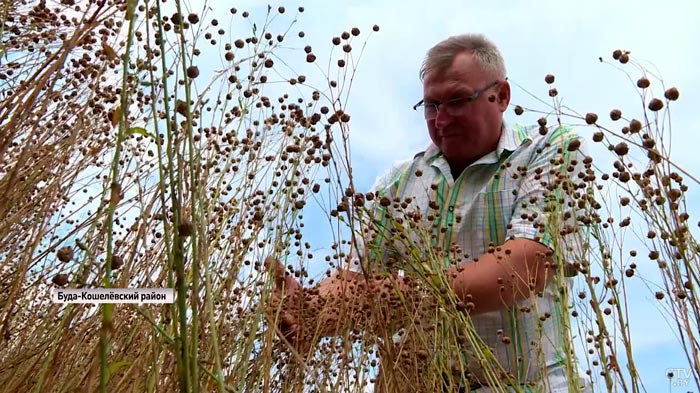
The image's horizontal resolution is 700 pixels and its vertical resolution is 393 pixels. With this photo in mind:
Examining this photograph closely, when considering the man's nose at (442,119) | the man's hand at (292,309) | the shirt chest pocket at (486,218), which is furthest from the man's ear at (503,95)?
the man's hand at (292,309)

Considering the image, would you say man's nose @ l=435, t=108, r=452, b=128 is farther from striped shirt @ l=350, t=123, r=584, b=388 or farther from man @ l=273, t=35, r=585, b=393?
striped shirt @ l=350, t=123, r=584, b=388

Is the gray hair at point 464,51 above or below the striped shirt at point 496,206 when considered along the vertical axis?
above

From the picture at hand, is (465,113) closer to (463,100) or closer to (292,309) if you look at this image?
(463,100)

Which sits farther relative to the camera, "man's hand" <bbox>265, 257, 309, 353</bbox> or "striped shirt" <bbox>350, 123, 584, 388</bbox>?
"striped shirt" <bbox>350, 123, 584, 388</bbox>

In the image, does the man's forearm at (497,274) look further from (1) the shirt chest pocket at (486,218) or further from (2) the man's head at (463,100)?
(2) the man's head at (463,100)

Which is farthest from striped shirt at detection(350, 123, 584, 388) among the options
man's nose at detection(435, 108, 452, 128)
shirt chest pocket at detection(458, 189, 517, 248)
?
man's nose at detection(435, 108, 452, 128)

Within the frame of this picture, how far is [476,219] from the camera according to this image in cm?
168

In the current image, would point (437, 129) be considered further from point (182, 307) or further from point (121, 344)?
point (182, 307)

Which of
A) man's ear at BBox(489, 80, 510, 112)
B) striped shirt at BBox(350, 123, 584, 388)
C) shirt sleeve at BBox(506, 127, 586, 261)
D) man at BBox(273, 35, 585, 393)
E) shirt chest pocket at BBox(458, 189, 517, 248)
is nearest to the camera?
shirt sleeve at BBox(506, 127, 586, 261)

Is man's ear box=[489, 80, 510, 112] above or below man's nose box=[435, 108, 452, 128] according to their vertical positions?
above

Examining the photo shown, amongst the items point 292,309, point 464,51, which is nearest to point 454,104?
point 464,51

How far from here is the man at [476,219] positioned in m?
1.24

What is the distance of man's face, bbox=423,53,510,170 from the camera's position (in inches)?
69.9

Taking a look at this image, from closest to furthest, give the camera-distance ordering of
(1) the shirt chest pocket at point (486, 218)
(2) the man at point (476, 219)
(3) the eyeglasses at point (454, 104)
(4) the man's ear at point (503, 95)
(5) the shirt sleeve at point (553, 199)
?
(5) the shirt sleeve at point (553, 199) → (2) the man at point (476, 219) → (1) the shirt chest pocket at point (486, 218) → (3) the eyeglasses at point (454, 104) → (4) the man's ear at point (503, 95)
